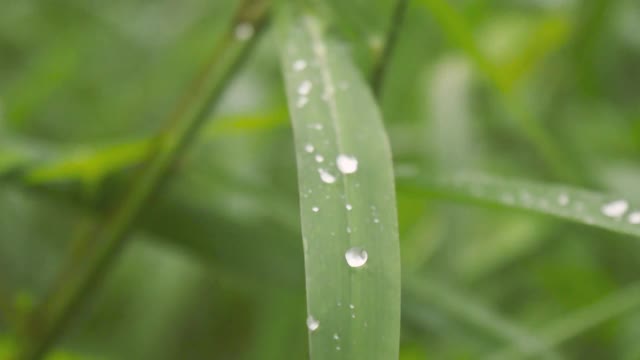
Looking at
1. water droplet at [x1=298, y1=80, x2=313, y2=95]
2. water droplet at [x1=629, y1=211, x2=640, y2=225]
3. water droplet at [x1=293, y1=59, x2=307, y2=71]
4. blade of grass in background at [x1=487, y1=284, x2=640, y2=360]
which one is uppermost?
blade of grass in background at [x1=487, y1=284, x2=640, y2=360]

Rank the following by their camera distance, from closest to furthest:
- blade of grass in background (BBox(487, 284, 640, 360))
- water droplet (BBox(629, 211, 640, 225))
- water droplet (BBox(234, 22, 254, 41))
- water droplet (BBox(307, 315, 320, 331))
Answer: water droplet (BBox(307, 315, 320, 331)), water droplet (BBox(629, 211, 640, 225)), water droplet (BBox(234, 22, 254, 41)), blade of grass in background (BBox(487, 284, 640, 360))

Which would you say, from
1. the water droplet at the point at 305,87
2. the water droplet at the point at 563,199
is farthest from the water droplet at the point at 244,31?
the water droplet at the point at 563,199

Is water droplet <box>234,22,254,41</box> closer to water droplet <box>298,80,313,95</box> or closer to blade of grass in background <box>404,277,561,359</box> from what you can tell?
water droplet <box>298,80,313,95</box>

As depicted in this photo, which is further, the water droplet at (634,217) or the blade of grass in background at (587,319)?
the blade of grass in background at (587,319)

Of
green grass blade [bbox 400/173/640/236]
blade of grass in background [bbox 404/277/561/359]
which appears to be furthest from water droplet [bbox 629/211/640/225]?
blade of grass in background [bbox 404/277/561/359]

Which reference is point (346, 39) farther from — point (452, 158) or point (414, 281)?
point (452, 158)

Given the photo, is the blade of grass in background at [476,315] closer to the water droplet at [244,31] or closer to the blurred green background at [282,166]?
the blurred green background at [282,166]
